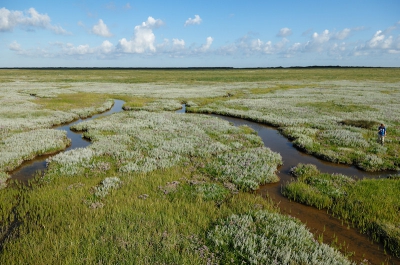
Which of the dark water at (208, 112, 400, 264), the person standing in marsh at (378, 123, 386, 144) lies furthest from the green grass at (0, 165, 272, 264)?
the person standing in marsh at (378, 123, 386, 144)

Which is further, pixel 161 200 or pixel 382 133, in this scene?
pixel 382 133

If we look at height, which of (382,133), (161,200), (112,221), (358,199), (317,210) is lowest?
(317,210)

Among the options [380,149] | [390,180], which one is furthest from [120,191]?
[380,149]

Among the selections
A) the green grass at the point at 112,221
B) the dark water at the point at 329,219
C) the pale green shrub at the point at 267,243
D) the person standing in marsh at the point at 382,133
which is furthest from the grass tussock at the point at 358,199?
the person standing in marsh at the point at 382,133

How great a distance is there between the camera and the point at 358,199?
9.24m

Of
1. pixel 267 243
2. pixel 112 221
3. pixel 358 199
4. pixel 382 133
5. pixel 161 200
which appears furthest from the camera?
pixel 382 133

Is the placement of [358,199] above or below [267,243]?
below

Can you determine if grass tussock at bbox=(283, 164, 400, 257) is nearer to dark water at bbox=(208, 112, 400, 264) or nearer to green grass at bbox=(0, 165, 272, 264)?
dark water at bbox=(208, 112, 400, 264)

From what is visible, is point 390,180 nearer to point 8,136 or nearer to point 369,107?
point 8,136

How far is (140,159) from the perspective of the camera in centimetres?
1345

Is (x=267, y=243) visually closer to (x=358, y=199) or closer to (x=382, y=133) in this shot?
(x=358, y=199)

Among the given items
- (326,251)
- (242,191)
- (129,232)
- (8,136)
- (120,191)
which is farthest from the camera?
(8,136)

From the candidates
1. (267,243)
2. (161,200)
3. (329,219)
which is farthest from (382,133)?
(161,200)

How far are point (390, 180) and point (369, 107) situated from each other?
2842 cm
